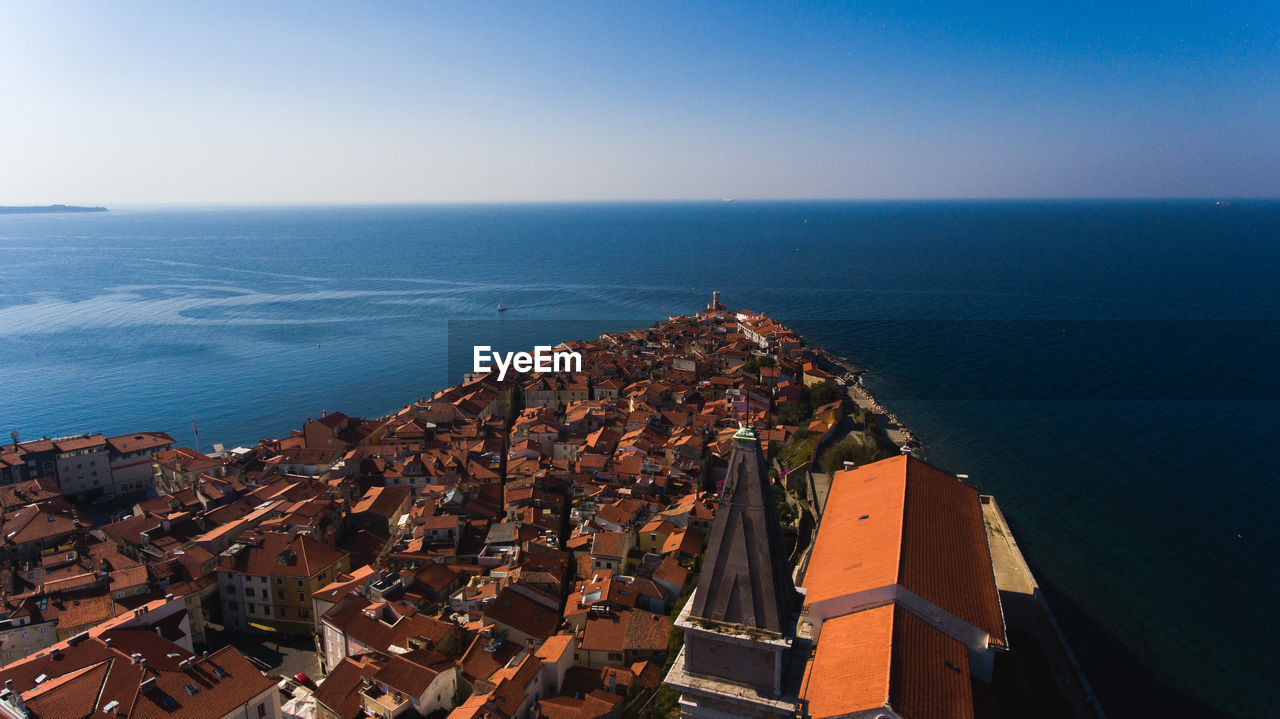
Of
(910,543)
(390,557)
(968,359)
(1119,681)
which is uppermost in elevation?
(910,543)

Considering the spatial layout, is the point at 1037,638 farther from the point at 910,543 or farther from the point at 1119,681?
the point at 910,543

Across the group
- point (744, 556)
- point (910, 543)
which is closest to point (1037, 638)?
point (910, 543)

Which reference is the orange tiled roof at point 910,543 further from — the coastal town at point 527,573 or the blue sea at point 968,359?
the blue sea at point 968,359

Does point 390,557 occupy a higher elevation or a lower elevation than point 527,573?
lower

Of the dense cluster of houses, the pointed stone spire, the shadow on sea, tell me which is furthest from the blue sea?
the pointed stone spire
